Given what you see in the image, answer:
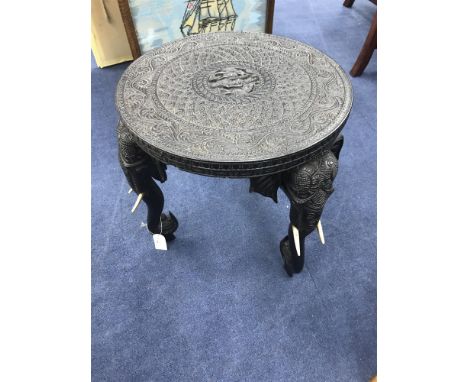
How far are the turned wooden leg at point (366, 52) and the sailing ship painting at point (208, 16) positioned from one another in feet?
2.81

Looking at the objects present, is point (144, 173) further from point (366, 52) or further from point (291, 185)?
point (366, 52)

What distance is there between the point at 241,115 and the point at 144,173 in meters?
0.40

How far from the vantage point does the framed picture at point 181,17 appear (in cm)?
195

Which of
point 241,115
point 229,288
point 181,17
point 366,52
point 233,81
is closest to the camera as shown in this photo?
point 241,115

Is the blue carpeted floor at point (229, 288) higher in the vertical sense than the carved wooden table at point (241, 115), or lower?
lower

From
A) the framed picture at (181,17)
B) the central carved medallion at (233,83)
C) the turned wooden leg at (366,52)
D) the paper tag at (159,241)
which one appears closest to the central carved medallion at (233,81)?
the central carved medallion at (233,83)

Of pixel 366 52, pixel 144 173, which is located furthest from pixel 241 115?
pixel 366 52

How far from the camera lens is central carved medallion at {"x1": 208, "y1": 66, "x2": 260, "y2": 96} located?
104 centimetres

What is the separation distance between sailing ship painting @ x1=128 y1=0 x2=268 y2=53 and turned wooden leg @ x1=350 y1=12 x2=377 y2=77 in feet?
2.22

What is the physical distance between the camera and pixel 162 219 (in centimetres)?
143

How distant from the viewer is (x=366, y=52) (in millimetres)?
2258

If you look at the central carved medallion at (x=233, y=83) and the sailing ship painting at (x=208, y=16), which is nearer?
the central carved medallion at (x=233, y=83)

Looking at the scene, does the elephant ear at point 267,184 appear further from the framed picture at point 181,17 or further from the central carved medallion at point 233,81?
the framed picture at point 181,17

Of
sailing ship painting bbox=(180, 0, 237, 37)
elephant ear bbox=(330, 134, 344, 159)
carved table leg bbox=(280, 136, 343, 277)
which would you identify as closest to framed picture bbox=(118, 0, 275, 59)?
sailing ship painting bbox=(180, 0, 237, 37)
